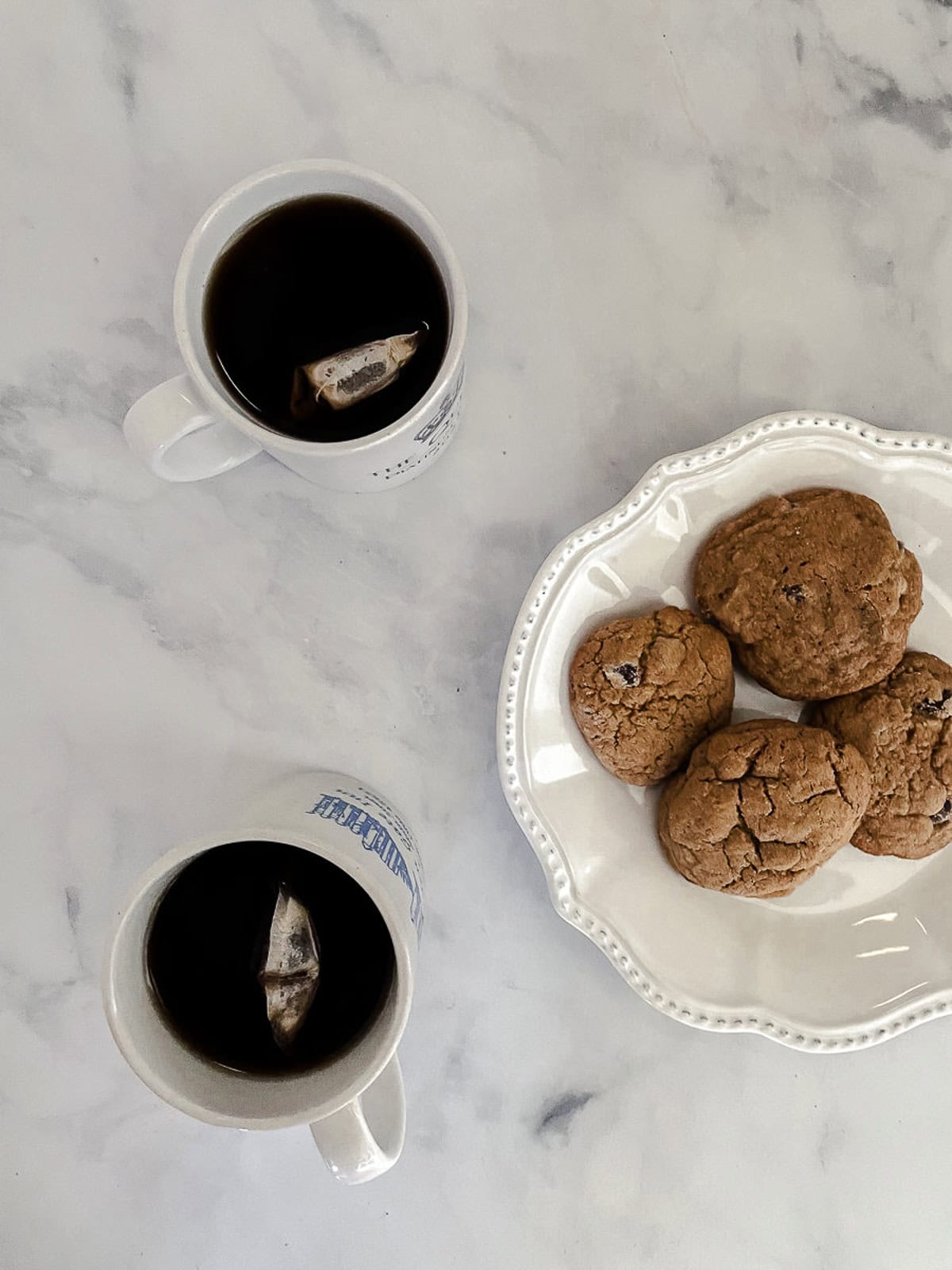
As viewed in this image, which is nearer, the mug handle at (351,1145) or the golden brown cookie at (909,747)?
the mug handle at (351,1145)

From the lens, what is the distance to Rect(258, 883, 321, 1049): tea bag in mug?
747 millimetres

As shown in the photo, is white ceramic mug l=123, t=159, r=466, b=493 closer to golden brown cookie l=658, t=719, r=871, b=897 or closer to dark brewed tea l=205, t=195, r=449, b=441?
dark brewed tea l=205, t=195, r=449, b=441

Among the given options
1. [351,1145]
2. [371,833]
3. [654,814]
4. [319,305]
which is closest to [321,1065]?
[351,1145]

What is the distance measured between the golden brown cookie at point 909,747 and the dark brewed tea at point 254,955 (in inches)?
18.9

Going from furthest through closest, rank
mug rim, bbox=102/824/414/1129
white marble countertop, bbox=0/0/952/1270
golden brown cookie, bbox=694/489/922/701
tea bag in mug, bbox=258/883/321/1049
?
white marble countertop, bbox=0/0/952/1270 → golden brown cookie, bbox=694/489/922/701 → tea bag in mug, bbox=258/883/321/1049 → mug rim, bbox=102/824/414/1129

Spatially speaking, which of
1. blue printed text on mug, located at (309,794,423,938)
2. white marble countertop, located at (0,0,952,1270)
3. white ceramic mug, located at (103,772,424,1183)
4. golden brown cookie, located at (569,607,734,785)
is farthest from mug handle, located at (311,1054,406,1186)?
golden brown cookie, located at (569,607,734,785)

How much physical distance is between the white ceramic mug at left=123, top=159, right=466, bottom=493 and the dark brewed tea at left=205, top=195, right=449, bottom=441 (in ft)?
0.05

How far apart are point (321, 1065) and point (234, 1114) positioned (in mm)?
78

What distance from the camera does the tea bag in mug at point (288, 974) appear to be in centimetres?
75

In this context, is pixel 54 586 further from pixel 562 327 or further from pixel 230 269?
pixel 562 327

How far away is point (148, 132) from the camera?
38.0 inches

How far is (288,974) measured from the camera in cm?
75

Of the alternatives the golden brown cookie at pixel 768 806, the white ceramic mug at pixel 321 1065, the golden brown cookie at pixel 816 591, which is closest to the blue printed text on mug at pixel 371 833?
the white ceramic mug at pixel 321 1065

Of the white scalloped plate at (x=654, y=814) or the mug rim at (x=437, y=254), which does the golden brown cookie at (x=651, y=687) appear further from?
the mug rim at (x=437, y=254)
